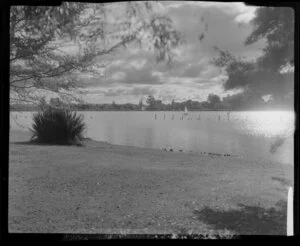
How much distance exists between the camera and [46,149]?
8555mm

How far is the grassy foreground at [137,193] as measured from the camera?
4788 millimetres

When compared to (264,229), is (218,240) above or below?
above

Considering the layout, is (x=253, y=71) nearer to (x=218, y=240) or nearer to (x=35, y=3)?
(x=218, y=240)

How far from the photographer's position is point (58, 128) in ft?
28.5

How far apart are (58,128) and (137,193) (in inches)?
141

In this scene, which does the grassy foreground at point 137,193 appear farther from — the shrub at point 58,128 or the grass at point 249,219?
the shrub at point 58,128

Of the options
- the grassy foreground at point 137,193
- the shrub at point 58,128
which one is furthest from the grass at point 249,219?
the shrub at point 58,128

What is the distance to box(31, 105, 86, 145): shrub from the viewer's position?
26.9 ft

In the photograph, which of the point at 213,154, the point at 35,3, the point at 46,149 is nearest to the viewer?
the point at 35,3

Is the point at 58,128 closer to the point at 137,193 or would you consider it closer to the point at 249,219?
the point at 137,193

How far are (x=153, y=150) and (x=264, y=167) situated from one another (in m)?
3.30

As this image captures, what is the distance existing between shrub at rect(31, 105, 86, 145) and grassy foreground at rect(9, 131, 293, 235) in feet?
0.82

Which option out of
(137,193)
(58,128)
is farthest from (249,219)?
(58,128)

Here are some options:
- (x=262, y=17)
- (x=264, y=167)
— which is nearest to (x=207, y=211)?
(x=262, y=17)
